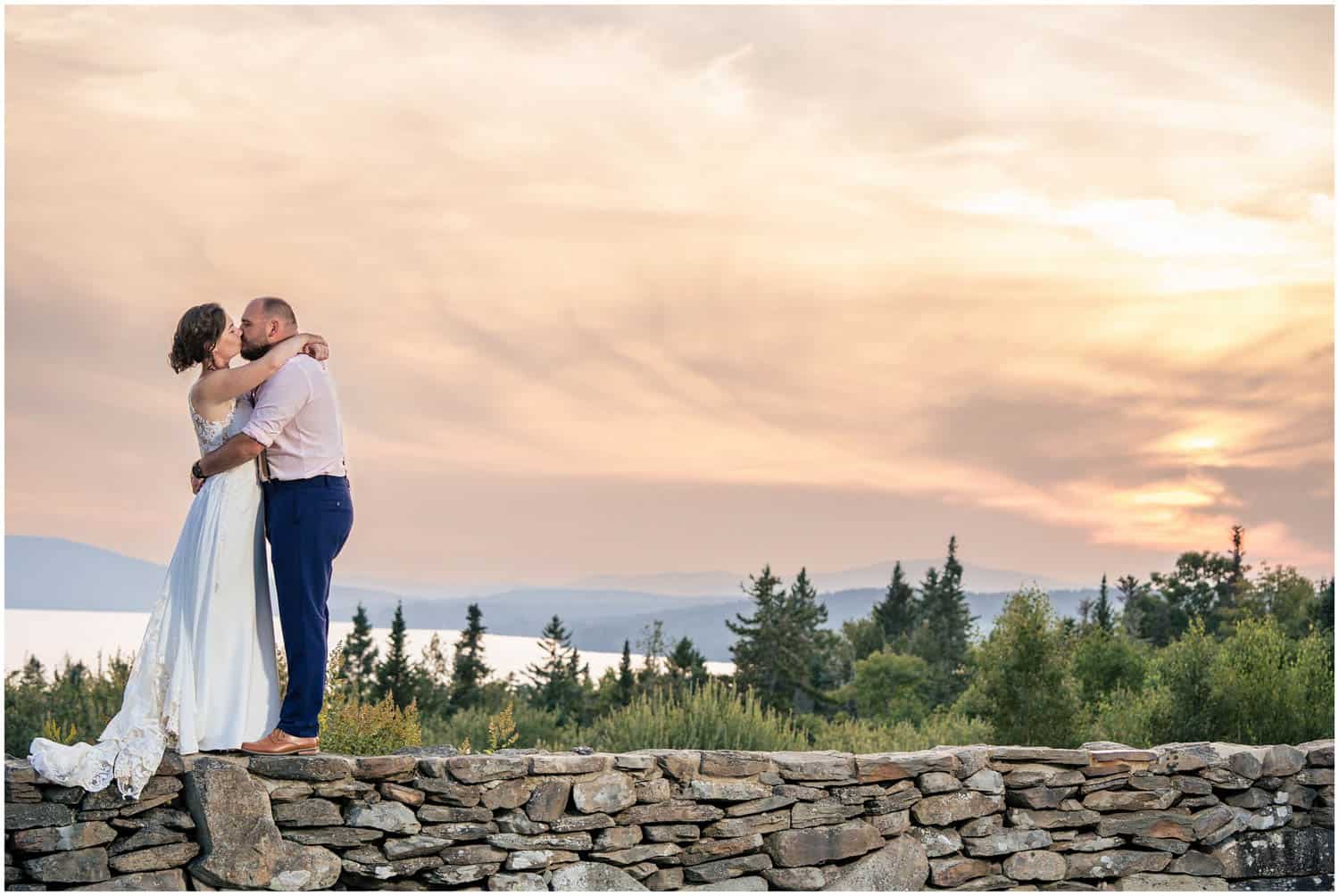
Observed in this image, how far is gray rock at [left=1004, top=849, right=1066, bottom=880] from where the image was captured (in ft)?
19.3

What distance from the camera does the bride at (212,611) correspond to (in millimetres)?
4793

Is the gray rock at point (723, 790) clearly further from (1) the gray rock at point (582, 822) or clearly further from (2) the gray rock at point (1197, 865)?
(2) the gray rock at point (1197, 865)

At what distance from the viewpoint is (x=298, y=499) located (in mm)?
5004

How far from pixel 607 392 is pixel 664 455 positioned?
1.76m

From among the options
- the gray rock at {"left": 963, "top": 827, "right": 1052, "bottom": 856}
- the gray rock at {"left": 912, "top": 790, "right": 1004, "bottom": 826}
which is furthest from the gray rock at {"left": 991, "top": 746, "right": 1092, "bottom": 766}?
the gray rock at {"left": 963, "top": 827, "right": 1052, "bottom": 856}

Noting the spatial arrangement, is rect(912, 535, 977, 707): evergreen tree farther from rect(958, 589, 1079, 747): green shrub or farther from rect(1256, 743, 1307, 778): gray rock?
rect(1256, 743, 1307, 778): gray rock

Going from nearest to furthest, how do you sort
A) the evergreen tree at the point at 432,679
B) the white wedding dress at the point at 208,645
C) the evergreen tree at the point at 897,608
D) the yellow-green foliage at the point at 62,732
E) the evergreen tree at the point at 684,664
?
the white wedding dress at the point at 208,645, the yellow-green foliage at the point at 62,732, the evergreen tree at the point at 432,679, the evergreen tree at the point at 684,664, the evergreen tree at the point at 897,608

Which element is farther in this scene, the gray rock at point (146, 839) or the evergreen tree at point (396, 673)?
the evergreen tree at point (396, 673)

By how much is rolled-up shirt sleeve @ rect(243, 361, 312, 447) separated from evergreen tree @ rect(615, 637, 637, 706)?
11.7m

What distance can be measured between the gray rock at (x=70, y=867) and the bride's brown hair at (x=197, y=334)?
6.47 feet

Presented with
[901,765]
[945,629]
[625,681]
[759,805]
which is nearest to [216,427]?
[759,805]

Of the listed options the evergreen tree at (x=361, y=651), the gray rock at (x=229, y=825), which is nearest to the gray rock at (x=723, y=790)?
the gray rock at (x=229, y=825)

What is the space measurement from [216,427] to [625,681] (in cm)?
1214

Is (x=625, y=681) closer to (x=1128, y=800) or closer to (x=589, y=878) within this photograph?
(x=1128, y=800)
